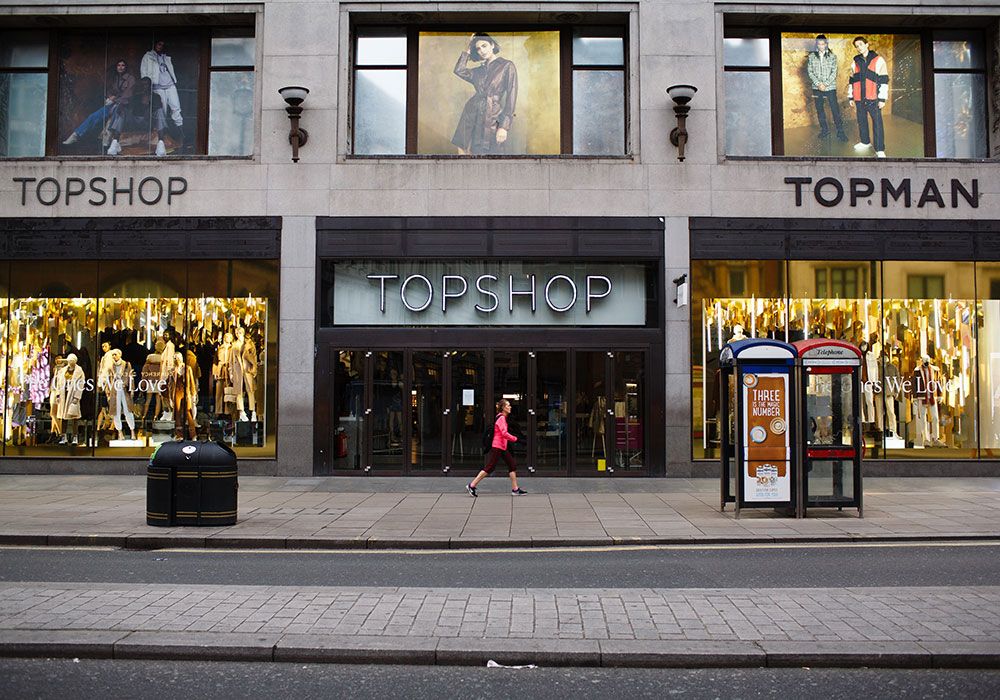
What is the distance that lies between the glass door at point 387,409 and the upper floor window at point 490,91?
178 inches

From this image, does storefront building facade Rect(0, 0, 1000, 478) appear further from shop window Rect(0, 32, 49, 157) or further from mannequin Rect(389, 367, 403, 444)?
shop window Rect(0, 32, 49, 157)

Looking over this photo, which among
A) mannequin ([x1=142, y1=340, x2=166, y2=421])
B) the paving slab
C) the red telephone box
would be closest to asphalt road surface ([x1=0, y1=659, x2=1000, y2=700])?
the paving slab

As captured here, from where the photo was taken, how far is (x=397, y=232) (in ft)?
59.4

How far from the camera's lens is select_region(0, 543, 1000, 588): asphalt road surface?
8.61 metres

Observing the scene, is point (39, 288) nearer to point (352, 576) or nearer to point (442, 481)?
point (442, 481)

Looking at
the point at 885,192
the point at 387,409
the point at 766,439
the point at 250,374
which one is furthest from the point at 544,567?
the point at 885,192

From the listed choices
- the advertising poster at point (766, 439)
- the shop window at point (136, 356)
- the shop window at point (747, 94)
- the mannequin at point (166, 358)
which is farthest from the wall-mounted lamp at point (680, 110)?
the mannequin at point (166, 358)

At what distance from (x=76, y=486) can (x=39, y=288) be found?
473 cm

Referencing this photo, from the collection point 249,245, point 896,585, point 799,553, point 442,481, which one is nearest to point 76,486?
point 249,245

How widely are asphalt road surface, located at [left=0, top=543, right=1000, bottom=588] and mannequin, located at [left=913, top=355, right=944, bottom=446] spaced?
7.80 m

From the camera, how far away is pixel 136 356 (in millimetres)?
18344

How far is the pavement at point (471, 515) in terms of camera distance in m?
11.0

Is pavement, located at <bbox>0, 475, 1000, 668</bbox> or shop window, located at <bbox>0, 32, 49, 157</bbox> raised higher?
shop window, located at <bbox>0, 32, 49, 157</bbox>

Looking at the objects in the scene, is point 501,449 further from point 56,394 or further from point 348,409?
point 56,394
